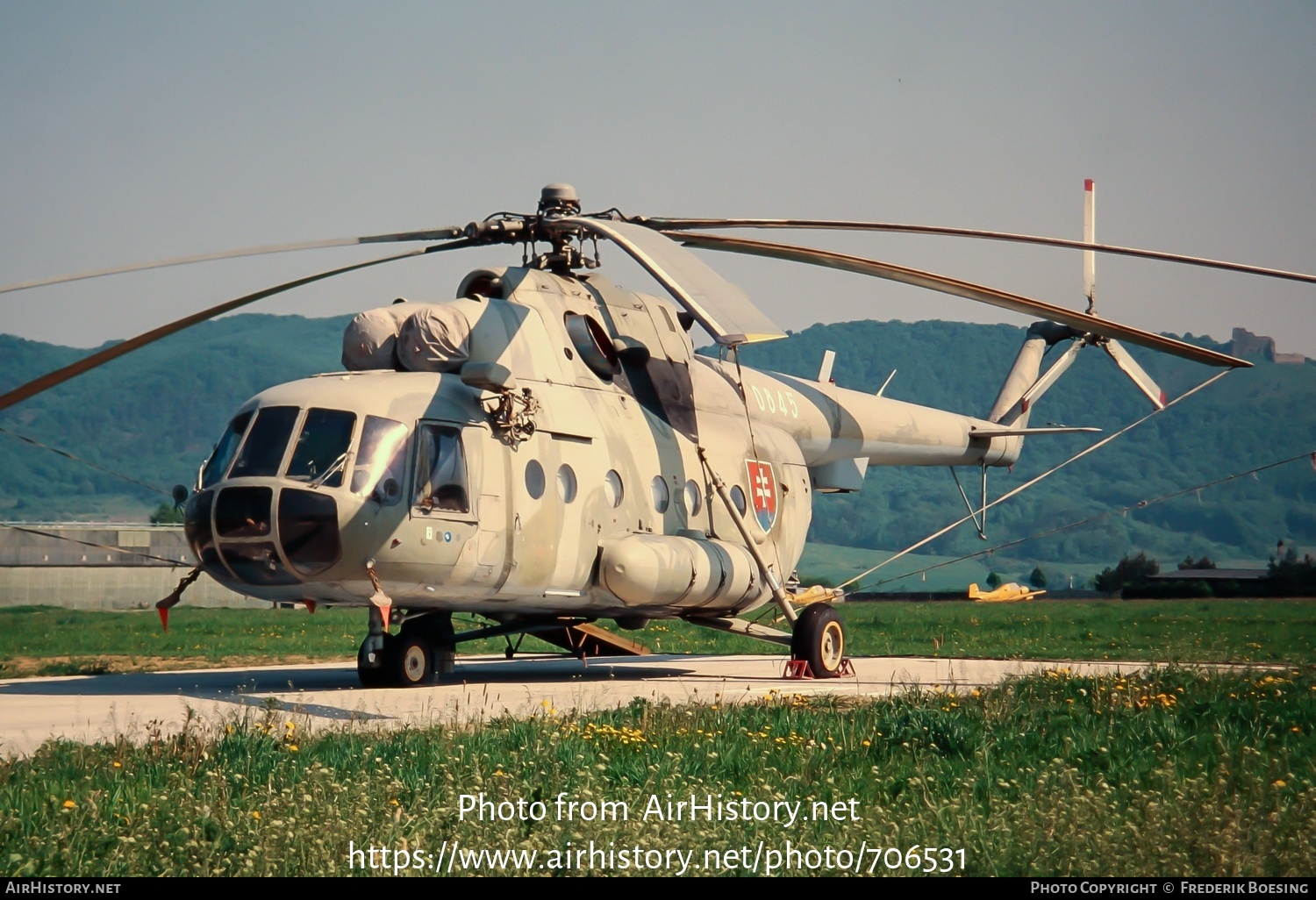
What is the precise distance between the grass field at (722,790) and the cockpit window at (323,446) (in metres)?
3.03

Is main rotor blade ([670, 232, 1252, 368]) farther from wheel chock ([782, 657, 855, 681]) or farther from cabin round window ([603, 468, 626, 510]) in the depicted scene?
wheel chock ([782, 657, 855, 681])

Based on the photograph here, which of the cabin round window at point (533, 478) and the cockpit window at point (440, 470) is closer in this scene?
the cockpit window at point (440, 470)

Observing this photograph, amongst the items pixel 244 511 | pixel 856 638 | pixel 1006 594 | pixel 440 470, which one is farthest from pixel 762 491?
pixel 1006 594

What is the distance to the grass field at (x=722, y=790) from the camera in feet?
20.5

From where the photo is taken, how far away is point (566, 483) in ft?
50.3

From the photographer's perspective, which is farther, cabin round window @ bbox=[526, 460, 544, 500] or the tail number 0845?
the tail number 0845

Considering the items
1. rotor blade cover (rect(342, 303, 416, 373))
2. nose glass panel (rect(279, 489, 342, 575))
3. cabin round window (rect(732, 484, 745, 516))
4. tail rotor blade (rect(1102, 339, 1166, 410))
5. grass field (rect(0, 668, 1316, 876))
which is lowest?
grass field (rect(0, 668, 1316, 876))

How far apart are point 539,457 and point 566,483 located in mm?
512

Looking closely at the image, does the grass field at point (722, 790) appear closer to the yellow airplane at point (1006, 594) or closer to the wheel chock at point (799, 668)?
the wheel chock at point (799, 668)

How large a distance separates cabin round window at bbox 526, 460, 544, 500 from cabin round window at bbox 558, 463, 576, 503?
30 cm

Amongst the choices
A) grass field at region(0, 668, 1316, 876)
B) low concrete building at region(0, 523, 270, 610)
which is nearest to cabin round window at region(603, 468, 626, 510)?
grass field at region(0, 668, 1316, 876)

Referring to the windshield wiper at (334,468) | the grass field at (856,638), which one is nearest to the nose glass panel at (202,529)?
the windshield wiper at (334,468)

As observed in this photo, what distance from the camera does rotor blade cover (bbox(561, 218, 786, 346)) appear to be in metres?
11.6

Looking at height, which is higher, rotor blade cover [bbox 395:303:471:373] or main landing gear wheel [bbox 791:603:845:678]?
rotor blade cover [bbox 395:303:471:373]
